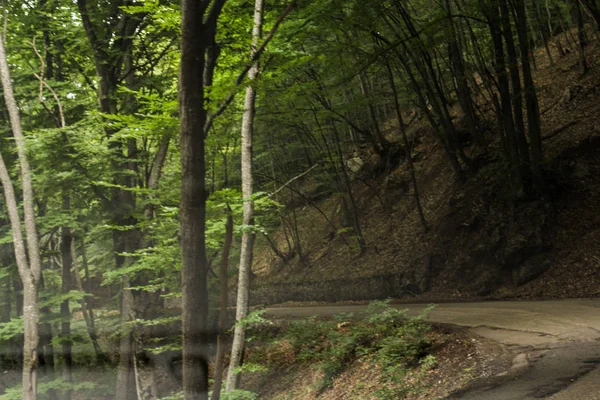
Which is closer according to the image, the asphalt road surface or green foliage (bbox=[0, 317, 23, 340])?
the asphalt road surface

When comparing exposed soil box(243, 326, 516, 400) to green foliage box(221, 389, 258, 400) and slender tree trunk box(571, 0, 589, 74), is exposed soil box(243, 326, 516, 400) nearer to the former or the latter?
green foliage box(221, 389, 258, 400)

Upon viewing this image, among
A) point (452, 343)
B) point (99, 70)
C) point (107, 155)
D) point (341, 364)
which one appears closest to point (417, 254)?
point (341, 364)

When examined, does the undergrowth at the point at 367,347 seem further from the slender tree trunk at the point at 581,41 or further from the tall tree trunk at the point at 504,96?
the slender tree trunk at the point at 581,41

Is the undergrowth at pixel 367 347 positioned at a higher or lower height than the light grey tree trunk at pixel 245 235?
lower

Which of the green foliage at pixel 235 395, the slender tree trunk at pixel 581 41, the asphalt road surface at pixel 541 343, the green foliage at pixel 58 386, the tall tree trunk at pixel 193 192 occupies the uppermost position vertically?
the slender tree trunk at pixel 581 41

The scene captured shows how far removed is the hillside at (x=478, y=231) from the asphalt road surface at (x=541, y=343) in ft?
7.02

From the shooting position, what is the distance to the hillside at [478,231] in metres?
13.9

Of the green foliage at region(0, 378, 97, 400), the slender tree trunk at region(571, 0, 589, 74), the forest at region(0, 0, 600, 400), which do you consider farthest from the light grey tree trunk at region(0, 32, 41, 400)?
the slender tree trunk at region(571, 0, 589, 74)

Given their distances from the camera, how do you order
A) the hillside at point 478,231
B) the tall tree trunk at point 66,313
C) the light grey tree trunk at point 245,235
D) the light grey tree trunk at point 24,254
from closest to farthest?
the light grey tree trunk at point 245,235 → the light grey tree trunk at point 24,254 → the hillside at point 478,231 → the tall tree trunk at point 66,313

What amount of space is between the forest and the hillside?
77 millimetres

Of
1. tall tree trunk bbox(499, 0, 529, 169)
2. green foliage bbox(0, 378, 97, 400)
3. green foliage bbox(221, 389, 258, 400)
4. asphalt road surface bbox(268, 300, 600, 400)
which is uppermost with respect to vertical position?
tall tree trunk bbox(499, 0, 529, 169)

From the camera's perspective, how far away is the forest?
10531 mm

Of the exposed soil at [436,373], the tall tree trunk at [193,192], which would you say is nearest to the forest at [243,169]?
the exposed soil at [436,373]

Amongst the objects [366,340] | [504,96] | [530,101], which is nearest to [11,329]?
[366,340]
